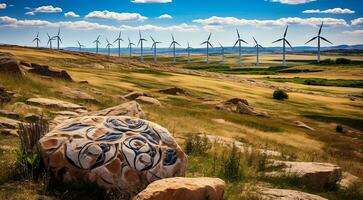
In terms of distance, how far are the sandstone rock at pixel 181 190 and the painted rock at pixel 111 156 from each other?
1.28 m

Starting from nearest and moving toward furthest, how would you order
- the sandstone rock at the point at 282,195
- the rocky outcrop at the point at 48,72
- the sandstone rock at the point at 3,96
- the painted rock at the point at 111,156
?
the painted rock at the point at 111,156, the sandstone rock at the point at 282,195, the sandstone rock at the point at 3,96, the rocky outcrop at the point at 48,72

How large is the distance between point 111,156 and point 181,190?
242cm

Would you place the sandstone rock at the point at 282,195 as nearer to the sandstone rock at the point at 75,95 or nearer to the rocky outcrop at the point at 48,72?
the sandstone rock at the point at 75,95

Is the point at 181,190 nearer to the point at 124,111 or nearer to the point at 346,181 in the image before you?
the point at 346,181

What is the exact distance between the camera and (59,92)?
34.0 m

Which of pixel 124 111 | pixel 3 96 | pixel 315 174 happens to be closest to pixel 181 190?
pixel 315 174

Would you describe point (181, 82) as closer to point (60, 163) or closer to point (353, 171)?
point (353, 171)

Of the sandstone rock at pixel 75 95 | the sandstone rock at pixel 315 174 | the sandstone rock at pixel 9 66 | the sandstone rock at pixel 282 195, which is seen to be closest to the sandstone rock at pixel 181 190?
the sandstone rock at pixel 282 195

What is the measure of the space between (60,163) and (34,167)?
2.77 ft

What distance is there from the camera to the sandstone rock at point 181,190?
9234mm

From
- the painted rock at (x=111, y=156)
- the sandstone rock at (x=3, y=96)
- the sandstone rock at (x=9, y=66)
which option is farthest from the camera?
the sandstone rock at (x=9, y=66)

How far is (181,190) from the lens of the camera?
30.7 ft

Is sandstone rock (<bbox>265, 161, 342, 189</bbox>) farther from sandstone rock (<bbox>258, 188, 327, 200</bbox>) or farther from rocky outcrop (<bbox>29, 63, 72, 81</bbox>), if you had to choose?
rocky outcrop (<bbox>29, 63, 72, 81</bbox>)

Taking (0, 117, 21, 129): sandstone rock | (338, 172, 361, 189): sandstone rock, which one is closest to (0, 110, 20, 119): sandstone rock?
(0, 117, 21, 129): sandstone rock
